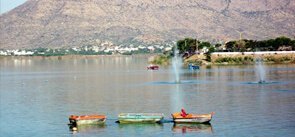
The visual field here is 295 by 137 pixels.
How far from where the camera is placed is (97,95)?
84.0 m

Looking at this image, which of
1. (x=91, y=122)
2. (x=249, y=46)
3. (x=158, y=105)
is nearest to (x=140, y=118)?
(x=91, y=122)

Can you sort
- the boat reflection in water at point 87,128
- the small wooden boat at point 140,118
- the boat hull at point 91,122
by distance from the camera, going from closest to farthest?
the boat reflection in water at point 87,128 < the small wooden boat at point 140,118 < the boat hull at point 91,122

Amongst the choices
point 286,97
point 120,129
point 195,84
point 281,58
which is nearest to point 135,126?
point 120,129

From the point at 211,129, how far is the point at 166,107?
15.1 meters

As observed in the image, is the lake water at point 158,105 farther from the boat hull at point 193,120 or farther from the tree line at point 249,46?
the tree line at point 249,46

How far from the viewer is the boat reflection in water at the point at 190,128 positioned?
53156 mm

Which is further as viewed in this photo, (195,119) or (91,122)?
(91,122)

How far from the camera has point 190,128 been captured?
54125mm

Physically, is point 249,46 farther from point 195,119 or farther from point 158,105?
point 195,119

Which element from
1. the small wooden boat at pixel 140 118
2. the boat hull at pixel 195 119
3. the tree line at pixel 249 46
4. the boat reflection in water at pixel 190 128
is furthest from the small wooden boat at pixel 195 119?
the tree line at pixel 249 46

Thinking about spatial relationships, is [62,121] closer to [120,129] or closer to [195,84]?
[120,129]

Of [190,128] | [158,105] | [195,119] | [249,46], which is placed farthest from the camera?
[249,46]

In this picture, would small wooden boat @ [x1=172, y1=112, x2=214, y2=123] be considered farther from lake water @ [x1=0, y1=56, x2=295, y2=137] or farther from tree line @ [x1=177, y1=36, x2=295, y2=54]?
tree line @ [x1=177, y1=36, x2=295, y2=54]

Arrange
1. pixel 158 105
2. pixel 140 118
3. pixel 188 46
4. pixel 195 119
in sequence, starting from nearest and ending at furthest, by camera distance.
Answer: pixel 195 119 → pixel 140 118 → pixel 158 105 → pixel 188 46
